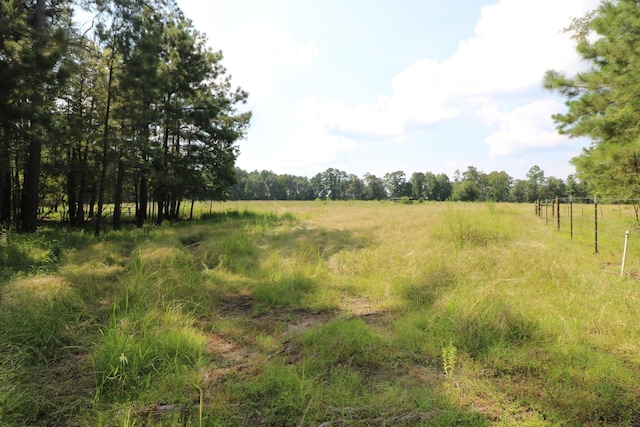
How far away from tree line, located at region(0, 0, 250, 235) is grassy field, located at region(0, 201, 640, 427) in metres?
4.72

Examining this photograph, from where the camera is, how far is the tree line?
836 centimetres

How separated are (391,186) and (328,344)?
106133mm

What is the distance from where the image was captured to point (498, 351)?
338cm

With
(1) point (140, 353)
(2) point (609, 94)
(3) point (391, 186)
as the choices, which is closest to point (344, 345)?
(1) point (140, 353)

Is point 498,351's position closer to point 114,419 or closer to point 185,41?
point 114,419

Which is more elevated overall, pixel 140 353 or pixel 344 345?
pixel 140 353

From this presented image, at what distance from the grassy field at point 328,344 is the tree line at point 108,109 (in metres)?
4.72

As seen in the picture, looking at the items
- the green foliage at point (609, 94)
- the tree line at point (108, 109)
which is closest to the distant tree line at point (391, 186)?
the tree line at point (108, 109)

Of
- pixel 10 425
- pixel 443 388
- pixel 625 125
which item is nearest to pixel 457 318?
pixel 443 388

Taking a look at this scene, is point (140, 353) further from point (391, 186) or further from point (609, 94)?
point (391, 186)

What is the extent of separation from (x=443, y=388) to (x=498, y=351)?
966 mm

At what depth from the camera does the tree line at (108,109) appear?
8.36 metres

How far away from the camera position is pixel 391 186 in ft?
349

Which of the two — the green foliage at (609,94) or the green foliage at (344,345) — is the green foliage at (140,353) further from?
the green foliage at (609,94)
